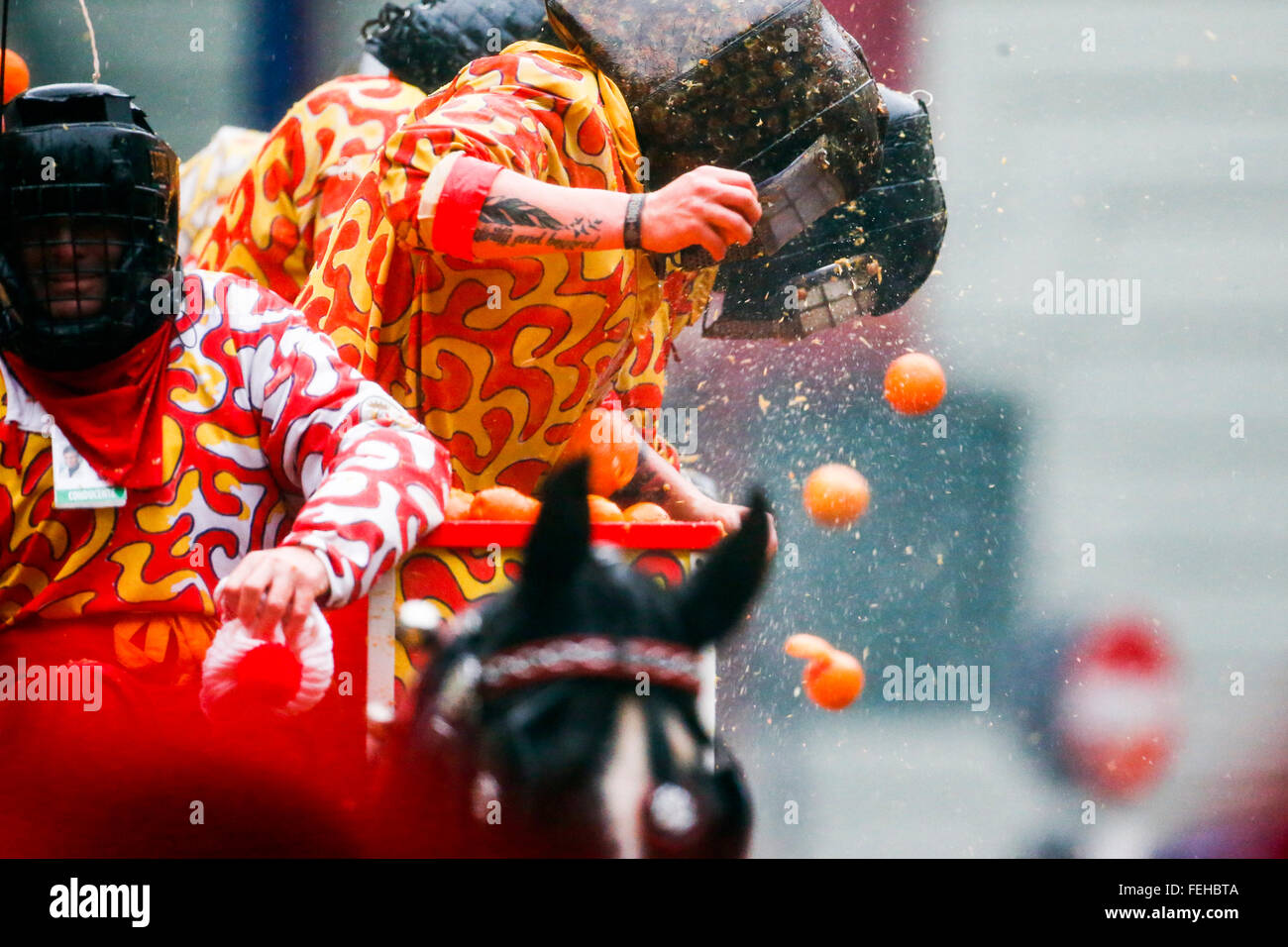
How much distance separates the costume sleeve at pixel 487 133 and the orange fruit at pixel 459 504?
16.2 inches

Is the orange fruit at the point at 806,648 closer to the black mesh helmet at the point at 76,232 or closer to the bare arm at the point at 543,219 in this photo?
the bare arm at the point at 543,219

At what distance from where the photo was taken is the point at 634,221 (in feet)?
7.96

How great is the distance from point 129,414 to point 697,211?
0.95 m

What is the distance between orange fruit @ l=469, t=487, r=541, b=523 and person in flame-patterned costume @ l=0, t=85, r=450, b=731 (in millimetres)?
463

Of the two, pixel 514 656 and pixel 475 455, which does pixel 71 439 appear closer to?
pixel 514 656

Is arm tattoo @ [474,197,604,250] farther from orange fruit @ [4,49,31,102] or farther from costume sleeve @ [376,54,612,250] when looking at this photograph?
orange fruit @ [4,49,31,102]

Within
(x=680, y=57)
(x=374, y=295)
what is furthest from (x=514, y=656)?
(x=680, y=57)

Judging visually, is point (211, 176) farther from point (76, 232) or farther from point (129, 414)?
point (129, 414)

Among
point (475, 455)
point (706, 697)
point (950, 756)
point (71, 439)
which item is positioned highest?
point (71, 439)

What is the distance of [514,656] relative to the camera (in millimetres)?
1995

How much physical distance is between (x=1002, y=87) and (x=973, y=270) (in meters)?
0.44

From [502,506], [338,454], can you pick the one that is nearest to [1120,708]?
[502,506]

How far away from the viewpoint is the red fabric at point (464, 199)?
236 cm
